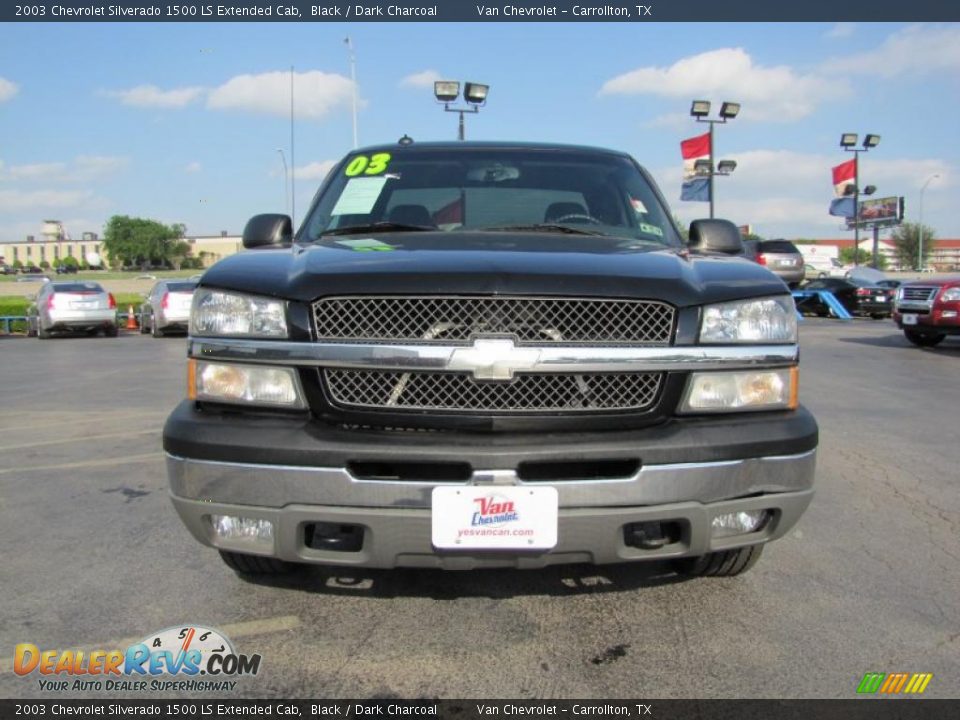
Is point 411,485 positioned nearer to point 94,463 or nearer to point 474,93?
point 94,463

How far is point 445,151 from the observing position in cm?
425

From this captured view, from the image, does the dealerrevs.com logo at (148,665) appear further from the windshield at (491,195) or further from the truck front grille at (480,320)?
the windshield at (491,195)

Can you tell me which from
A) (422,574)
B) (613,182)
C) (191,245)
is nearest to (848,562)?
(422,574)

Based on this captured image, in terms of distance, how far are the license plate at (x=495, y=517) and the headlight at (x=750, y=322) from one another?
786 millimetres

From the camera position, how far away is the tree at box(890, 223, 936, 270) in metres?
81.3

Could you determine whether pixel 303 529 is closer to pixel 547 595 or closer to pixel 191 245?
pixel 547 595

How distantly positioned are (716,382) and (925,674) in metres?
1.11

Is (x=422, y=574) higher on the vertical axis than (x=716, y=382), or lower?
lower

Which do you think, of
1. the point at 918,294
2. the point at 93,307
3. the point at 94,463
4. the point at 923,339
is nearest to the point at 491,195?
the point at 94,463

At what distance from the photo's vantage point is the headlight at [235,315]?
2607mm

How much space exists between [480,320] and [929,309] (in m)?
12.7

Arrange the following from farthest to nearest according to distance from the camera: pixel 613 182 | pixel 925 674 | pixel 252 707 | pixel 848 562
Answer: pixel 613 182 < pixel 848 562 < pixel 925 674 < pixel 252 707

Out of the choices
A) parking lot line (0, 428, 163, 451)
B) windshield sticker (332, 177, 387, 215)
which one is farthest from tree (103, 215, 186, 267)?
windshield sticker (332, 177, 387, 215)

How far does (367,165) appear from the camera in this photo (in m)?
4.25
